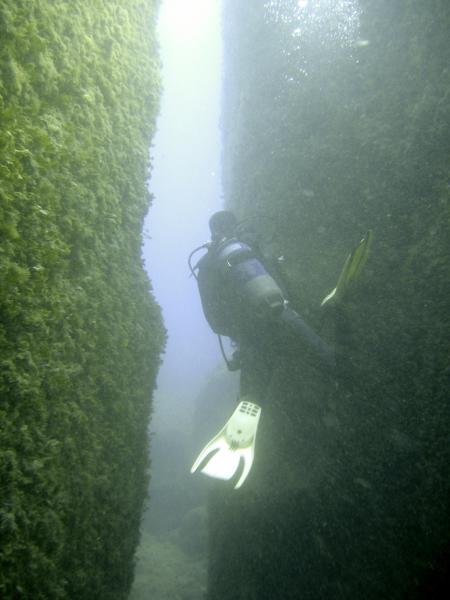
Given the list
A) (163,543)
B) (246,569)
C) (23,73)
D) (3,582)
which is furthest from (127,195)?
(163,543)

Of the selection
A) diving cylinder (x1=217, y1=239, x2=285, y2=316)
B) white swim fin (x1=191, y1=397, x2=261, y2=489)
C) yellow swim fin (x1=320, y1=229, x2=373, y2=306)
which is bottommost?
white swim fin (x1=191, y1=397, x2=261, y2=489)

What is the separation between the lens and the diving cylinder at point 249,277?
11.1 ft

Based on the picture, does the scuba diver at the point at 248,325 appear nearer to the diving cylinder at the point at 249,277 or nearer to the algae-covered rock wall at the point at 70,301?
the diving cylinder at the point at 249,277

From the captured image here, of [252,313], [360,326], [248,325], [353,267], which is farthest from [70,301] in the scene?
[360,326]

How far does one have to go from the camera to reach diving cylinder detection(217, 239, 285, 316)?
338 cm

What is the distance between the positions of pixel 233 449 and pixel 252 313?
136 centimetres

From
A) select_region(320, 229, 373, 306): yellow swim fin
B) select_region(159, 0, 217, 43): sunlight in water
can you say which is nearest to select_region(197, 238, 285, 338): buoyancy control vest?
select_region(320, 229, 373, 306): yellow swim fin

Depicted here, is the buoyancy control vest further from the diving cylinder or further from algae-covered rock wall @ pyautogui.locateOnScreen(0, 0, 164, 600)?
algae-covered rock wall @ pyautogui.locateOnScreen(0, 0, 164, 600)

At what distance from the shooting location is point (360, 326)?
330cm

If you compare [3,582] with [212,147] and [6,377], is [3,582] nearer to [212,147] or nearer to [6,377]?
[6,377]

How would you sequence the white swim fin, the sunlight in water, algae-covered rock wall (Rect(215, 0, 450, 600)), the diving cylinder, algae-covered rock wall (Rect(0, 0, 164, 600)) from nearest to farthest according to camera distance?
algae-covered rock wall (Rect(0, 0, 164, 600)) < algae-covered rock wall (Rect(215, 0, 450, 600)) < the white swim fin < the diving cylinder < the sunlight in water

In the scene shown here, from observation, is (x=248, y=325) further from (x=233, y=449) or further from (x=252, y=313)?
(x=233, y=449)

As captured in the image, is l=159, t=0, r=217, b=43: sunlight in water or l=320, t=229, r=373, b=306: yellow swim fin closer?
l=320, t=229, r=373, b=306: yellow swim fin

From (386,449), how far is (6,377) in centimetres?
292
